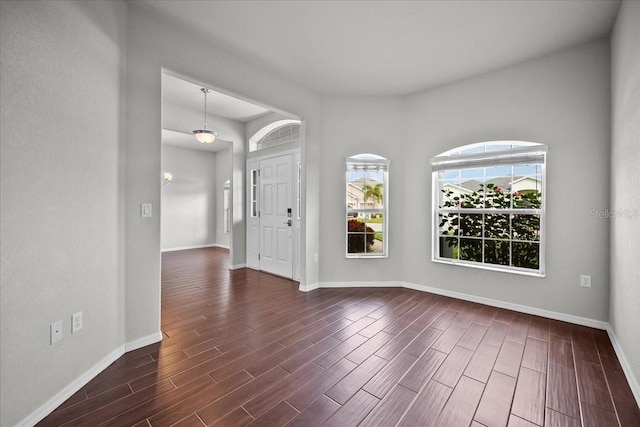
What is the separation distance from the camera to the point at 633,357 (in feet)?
6.39

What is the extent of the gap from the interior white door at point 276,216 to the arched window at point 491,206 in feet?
7.67

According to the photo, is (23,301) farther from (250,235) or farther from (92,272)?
(250,235)

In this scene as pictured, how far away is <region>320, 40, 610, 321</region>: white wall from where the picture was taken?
287 centimetres

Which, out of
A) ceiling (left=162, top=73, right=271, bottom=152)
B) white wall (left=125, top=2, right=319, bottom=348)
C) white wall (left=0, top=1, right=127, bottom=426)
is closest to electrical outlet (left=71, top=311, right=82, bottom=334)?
white wall (left=0, top=1, right=127, bottom=426)

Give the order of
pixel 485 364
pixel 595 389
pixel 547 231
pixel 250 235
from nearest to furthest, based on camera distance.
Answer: pixel 595 389 → pixel 485 364 → pixel 547 231 → pixel 250 235

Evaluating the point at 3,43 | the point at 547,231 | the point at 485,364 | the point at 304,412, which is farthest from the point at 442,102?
the point at 3,43

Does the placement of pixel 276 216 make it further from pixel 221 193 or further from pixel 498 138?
pixel 221 193

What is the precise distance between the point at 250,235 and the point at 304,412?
431 centimetres

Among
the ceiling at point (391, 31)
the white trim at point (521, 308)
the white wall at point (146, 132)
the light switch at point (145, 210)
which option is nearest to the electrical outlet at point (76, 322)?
the white wall at point (146, 132)

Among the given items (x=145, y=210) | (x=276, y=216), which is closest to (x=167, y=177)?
(x=276, y=216)

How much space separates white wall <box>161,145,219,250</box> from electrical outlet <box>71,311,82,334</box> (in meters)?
6.64

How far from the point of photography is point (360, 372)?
2.06 m

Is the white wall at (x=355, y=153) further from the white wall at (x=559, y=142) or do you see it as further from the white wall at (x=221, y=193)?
the white wall at (x=221, y=193)

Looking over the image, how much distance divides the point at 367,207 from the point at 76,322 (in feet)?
11.6
